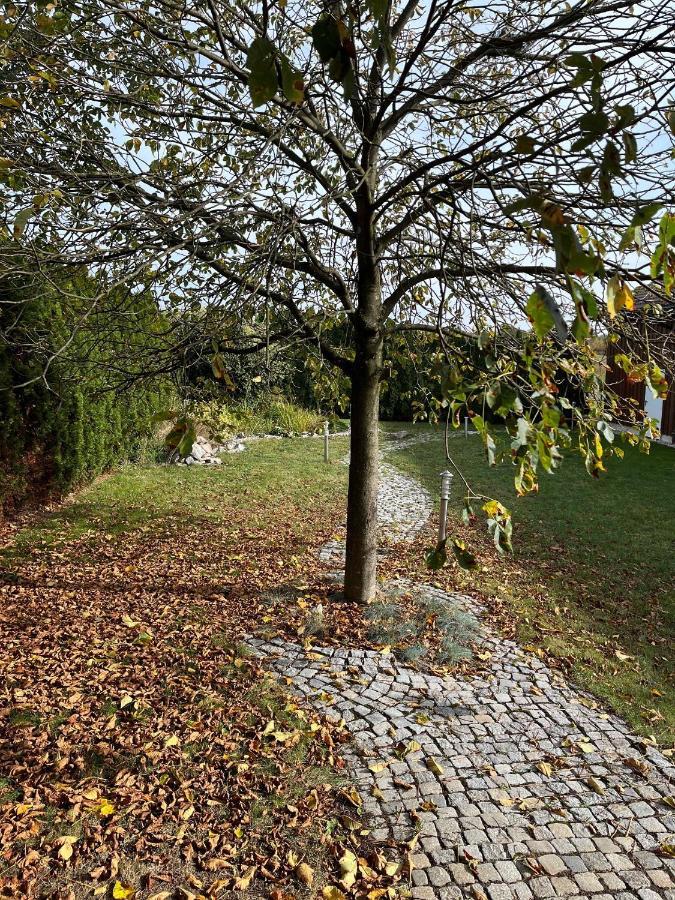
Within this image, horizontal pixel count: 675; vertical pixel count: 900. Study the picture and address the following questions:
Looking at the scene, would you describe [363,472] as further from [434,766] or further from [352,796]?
[352,796]

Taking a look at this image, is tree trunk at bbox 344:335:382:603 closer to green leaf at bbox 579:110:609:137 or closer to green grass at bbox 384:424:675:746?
green grass at bbox 384:424:675:746

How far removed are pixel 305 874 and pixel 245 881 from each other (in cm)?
26

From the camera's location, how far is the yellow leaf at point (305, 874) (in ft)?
8.05

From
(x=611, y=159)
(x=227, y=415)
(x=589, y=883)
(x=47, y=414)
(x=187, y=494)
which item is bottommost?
(x=589, y=883)

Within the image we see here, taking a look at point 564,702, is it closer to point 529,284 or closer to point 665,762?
point 665,762

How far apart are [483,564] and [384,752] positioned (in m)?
3.88

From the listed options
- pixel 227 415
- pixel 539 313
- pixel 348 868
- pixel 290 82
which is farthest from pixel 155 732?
pixel 290 82

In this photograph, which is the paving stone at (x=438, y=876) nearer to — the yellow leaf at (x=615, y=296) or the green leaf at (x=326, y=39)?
the yellow leaf at (x=615, y=296)

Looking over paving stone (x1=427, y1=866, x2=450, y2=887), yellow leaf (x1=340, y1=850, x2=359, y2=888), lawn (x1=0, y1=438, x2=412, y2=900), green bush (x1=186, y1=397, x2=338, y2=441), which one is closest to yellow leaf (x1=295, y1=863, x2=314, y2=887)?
lawn (x1=0, y1=438, x2=412, y2=900)

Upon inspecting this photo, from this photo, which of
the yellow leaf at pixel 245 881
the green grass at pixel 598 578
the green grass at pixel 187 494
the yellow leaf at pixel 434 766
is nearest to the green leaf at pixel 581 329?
the yellow leaf at pixel 245 881

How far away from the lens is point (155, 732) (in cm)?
330

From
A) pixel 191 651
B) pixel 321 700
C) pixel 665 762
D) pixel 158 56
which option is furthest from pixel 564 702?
pixel 158 56

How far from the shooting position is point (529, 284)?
12.4 feet

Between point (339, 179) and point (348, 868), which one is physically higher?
point (339, 179)
